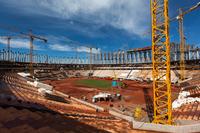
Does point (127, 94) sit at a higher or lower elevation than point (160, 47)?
lower

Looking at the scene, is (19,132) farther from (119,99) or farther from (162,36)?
(119,99)

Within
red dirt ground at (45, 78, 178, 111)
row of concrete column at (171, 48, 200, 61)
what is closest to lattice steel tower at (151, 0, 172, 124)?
red dirt ground at (45, 78, 178, 111)

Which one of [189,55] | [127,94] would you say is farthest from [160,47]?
[189,55]

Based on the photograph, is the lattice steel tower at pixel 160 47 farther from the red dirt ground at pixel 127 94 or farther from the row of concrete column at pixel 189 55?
the row of concrete column at pixel 189 55

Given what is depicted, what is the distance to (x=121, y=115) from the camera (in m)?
18.5

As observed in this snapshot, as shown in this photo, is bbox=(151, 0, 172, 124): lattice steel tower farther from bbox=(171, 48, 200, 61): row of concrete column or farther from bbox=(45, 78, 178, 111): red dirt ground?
bbox=(171, 48, 200, 61): row of concrete column

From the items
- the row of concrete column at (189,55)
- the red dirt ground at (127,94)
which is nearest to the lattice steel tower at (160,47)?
the red dirt ground at (127,94)

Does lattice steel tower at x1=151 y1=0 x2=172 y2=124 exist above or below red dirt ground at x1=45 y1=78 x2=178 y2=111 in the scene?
above

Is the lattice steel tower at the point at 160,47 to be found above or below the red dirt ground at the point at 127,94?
above

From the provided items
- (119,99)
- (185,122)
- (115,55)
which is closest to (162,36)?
(185,122)

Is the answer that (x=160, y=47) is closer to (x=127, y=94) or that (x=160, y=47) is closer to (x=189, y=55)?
(x=127, y=94)

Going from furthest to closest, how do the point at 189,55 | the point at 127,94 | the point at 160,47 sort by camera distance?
the point at 189,55 < the point at 127,94 < the point at 160,47

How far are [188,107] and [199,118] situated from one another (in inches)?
176

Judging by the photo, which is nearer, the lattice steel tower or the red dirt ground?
the lattice steel tower
